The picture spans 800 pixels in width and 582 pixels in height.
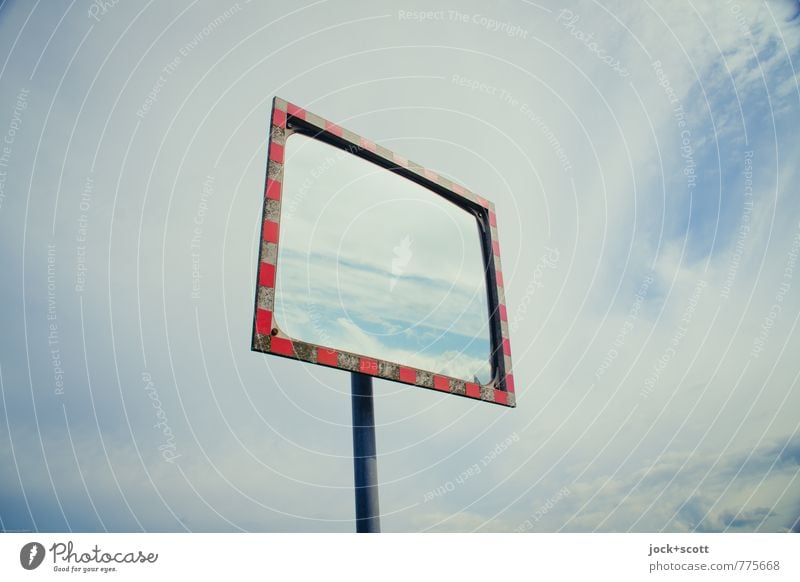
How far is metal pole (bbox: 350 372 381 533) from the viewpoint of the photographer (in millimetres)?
4484

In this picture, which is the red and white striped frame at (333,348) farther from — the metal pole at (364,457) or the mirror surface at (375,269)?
the metal pole at (364,457)

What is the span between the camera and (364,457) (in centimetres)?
467

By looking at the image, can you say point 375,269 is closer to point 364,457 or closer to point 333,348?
point 333,348

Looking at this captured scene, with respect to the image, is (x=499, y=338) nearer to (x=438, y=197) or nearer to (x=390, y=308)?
(x=390, y=308)

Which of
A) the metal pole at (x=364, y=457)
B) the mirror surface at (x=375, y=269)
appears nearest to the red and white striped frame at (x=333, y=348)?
the mirror surface at (x=375, y=269)

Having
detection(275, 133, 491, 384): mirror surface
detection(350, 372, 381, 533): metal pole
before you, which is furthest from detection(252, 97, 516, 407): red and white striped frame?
detection(350, 372, 381, 533): metal pole

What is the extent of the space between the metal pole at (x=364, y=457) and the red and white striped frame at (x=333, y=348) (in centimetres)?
27

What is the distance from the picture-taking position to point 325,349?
4.53m

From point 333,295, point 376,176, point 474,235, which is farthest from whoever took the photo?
point 474,235

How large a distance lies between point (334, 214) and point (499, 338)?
3.03 meters
